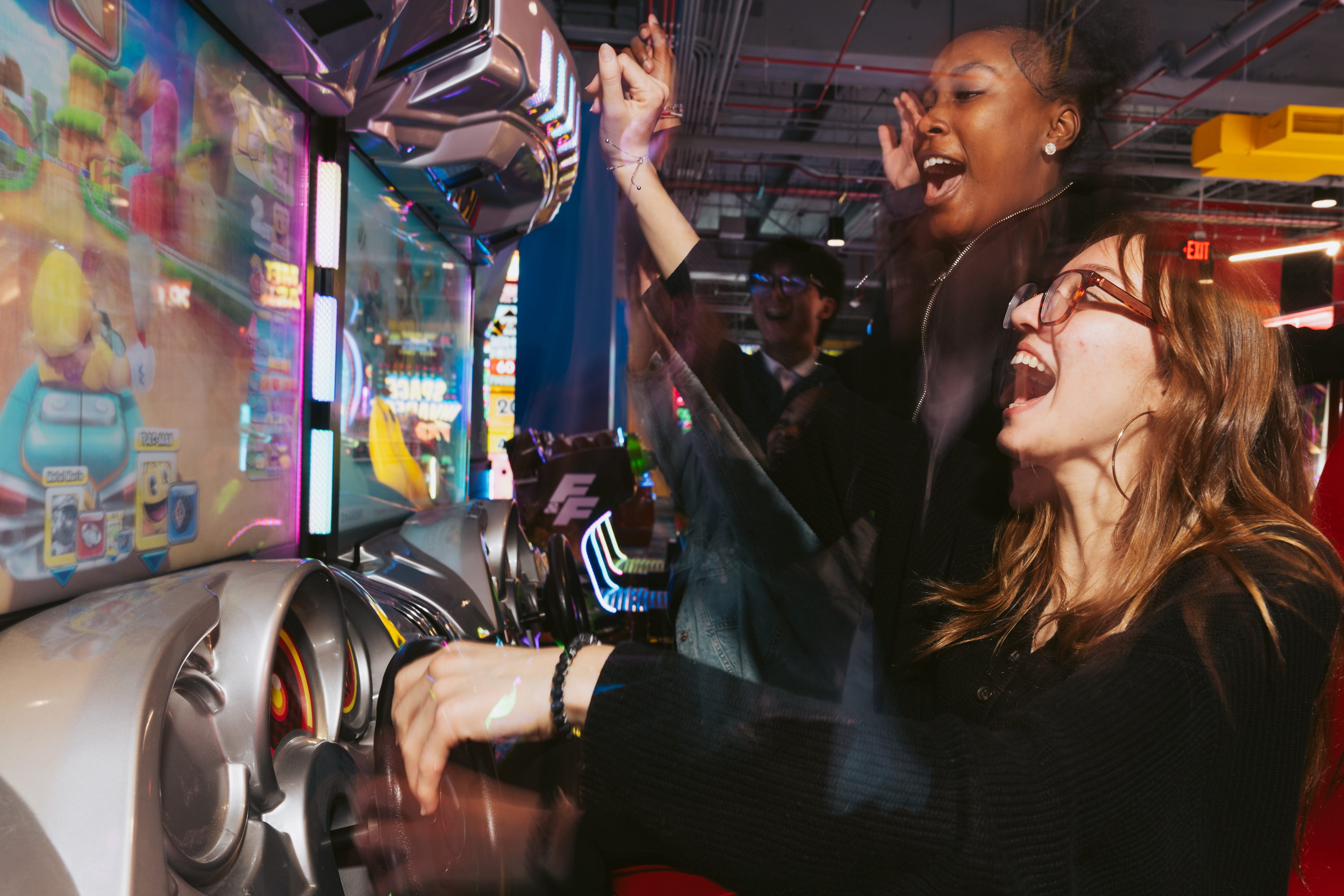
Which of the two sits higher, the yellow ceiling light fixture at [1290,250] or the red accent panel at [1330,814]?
the yellow ceiling light fixture at [1290,250]

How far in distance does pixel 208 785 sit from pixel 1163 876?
2.32 ft

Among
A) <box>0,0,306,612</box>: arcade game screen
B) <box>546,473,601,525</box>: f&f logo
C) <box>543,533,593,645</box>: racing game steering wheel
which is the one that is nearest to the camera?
<box>0,0,306,612</box>: arcade game screen

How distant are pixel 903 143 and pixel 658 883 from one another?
1.84 feet

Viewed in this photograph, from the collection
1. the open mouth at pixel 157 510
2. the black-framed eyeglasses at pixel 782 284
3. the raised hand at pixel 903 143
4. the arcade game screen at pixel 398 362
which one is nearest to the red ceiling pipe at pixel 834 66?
the raised hand at pixel 903 143

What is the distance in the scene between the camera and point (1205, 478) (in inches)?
20.3

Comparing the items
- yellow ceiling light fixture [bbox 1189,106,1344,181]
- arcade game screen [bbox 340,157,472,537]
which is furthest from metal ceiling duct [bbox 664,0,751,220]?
yellow ceiling light fixture [bbox 1189,106,1344,181]

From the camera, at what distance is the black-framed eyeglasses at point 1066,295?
45 centimetres

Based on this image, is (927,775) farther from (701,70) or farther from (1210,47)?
(1210,47)

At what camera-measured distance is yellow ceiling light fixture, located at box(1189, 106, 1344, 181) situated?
4293mm

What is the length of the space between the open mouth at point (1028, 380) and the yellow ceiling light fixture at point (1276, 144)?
4471mm

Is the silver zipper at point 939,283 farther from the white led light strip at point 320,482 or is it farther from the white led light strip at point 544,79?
the white led light strip at point 320,482

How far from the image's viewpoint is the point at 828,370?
0.47 m

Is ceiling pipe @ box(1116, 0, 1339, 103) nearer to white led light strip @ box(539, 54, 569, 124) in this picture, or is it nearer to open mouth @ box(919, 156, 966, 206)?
open mouth @ box(919, 156, 966, 206)

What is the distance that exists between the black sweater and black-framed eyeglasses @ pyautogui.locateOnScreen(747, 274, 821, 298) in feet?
0.74
